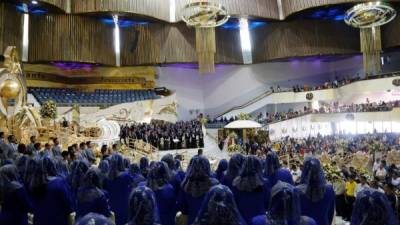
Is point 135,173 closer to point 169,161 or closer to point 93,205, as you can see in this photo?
point 169,161

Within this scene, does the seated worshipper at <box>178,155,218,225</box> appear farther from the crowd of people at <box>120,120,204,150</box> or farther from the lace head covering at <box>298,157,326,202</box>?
the crowd of people at <box>120,120,204,150</box>

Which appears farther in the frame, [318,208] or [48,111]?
[48,111]

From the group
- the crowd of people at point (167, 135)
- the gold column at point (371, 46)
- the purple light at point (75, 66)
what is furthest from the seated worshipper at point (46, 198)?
the purple light at point (75, 66)

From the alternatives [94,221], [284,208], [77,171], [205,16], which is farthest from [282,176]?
[205,16]

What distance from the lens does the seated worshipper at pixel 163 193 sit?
3873 millimetres

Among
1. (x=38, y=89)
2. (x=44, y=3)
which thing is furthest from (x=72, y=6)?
(x=38, y=89)

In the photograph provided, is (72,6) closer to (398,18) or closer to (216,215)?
(398,18)

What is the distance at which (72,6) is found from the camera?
73.7 ft

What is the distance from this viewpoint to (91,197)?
3.44 m

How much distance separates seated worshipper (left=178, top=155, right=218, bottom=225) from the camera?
3.63 meters

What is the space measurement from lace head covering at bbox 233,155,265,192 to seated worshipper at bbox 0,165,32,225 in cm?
198

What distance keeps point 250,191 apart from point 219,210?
141 cm

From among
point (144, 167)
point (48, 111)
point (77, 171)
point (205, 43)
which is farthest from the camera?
point (205, 43)

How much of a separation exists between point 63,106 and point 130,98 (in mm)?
4241
